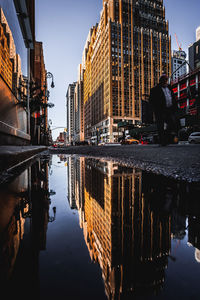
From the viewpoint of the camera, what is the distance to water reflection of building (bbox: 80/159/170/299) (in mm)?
458

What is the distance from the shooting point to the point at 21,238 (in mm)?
680

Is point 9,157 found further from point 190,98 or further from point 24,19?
point 190,98

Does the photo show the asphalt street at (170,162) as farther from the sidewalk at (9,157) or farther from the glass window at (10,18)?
the glass window at (10,18)

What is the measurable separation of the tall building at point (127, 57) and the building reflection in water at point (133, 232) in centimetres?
6376

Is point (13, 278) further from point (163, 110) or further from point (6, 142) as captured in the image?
point (163, 110)

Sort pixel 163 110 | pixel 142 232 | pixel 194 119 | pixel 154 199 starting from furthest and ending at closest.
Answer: pixel 194 119
pixel 163 110
pixel 154 199
pixel 142 232

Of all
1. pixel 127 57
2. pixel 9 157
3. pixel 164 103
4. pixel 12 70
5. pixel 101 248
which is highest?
pixel 127 57

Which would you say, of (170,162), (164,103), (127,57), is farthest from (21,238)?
(127,57)

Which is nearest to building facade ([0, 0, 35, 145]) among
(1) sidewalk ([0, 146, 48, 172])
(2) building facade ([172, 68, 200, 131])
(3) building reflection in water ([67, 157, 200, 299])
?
(1) sidewalk ([0, 146, 48, 172])

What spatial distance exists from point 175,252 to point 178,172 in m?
1.79

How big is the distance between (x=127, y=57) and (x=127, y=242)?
79.0 metres

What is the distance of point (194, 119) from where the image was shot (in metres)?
33.3

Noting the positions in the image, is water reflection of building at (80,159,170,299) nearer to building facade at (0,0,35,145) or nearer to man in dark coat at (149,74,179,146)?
building facade at (0,0,35,145)

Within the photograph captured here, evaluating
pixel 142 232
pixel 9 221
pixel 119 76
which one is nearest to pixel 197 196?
pixel 142 232
